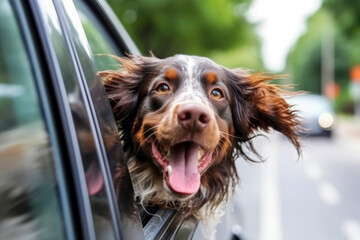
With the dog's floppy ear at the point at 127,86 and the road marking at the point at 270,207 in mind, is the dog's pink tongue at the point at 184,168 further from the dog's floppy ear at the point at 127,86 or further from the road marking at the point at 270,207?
the road marking at the point at 270,207

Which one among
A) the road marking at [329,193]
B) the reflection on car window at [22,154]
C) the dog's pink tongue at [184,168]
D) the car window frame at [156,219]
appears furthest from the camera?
the road marking at [329,193]

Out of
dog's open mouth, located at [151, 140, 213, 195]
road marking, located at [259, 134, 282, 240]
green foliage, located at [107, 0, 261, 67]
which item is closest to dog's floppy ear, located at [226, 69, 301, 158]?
dog's open mouth, located at [151, 140, 213, 195]

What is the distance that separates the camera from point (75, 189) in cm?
139

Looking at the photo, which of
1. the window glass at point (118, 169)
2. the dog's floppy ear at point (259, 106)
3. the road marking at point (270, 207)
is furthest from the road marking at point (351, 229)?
the window glass at point (118, 169)

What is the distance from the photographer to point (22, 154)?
4.34 feet

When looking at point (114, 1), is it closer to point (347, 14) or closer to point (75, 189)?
point (347, 14)

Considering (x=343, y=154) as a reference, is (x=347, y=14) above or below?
above

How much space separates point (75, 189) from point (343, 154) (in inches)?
669

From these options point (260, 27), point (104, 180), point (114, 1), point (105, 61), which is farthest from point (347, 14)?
point (104, 180)

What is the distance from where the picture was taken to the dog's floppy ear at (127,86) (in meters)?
2.68

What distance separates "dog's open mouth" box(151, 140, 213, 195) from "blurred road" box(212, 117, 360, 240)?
27.5 inches

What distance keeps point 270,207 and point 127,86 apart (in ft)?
22.1

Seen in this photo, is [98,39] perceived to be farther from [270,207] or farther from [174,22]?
[174,22]

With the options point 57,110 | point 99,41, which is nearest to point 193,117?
point 57,110
